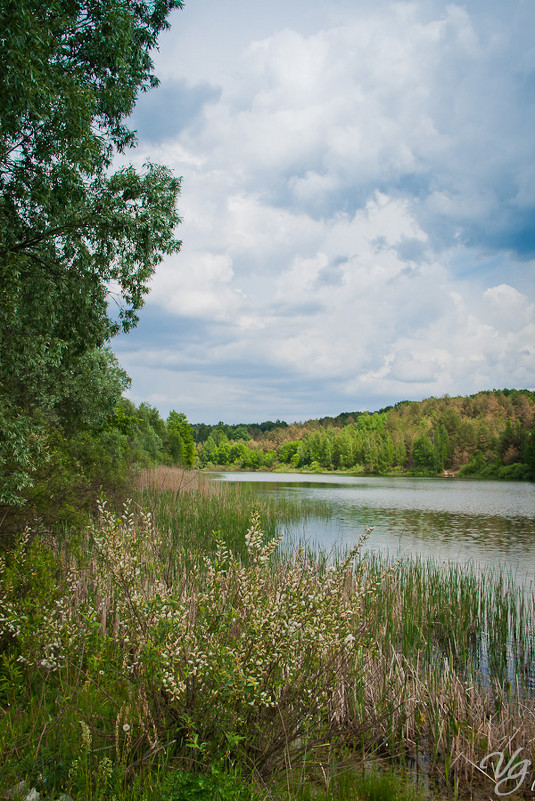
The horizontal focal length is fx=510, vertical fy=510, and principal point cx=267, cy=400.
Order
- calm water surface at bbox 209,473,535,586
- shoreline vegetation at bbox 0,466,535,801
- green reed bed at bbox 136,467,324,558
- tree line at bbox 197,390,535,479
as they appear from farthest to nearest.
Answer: tree line at bbox 197,390,535,479 → calm water surface at bbox 209,473,535,586 → green reed bed at bbox 136,467,324,558 → shoreline vegetation at bbox 0,466,535,801

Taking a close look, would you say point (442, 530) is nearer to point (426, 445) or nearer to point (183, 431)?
point (183, 431)

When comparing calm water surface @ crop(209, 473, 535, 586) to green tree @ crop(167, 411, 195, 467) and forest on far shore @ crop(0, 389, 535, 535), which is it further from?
green tree @ crop(167, 411, 195, 467)

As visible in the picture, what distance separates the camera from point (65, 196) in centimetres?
920

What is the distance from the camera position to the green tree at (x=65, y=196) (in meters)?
7.01

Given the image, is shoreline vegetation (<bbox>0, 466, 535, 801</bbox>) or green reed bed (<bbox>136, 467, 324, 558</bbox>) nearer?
shoreline vegetation (<bbox>0, 466, 535, 801</bbox>)

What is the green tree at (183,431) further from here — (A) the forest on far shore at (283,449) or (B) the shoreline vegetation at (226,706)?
(B) the shoreline vegetation at (226,706)

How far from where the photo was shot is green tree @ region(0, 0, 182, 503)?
7012 millimetres

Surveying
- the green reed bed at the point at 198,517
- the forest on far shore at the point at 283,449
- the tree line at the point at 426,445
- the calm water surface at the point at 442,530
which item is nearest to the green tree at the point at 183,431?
the forest on far shore at the point at 283,449

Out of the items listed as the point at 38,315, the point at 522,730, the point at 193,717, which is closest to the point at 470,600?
the point at 522,730

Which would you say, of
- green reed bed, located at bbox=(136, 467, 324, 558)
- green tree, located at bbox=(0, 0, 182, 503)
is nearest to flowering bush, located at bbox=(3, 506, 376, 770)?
green tree, located at bbox=(0, 0, 182, 503)

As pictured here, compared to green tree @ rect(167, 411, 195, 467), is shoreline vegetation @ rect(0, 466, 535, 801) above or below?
below

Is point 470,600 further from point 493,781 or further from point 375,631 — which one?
point 493,781

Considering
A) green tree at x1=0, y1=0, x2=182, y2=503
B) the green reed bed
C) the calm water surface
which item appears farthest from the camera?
the calm water surface

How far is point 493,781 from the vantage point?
4.05 metres
